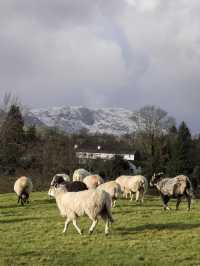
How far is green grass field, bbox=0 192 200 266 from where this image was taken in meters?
13.2

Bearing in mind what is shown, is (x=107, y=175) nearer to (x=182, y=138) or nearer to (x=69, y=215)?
(x=182, y=138)

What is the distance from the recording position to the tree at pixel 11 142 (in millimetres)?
64562

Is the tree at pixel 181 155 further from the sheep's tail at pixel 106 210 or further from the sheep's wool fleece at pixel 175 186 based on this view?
the sheep's tail at pixel 106 210

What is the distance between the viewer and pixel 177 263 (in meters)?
12.6

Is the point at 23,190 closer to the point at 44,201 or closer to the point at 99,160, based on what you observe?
the point at 44,201

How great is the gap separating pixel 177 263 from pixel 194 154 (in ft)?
220

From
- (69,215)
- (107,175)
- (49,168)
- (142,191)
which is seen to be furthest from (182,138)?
(69,215)

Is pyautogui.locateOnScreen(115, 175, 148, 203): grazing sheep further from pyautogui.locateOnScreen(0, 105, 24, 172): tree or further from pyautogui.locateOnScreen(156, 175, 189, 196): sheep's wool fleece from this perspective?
pyautogui.locateOnScreen(0, 105, 24, 172): tree

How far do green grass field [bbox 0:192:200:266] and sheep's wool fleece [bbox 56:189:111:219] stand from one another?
80 cm

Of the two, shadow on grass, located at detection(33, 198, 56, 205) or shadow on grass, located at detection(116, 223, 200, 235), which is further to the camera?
shadow on grass, located at detection(33, 198, 56, 205)

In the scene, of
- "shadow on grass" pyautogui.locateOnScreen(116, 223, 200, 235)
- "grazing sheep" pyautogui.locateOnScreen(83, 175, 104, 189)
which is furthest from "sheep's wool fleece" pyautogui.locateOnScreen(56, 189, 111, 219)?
"grazing sheep" pyautogui.locateOnScreen(83, 175, 104, 189)

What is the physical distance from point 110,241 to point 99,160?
6263cm

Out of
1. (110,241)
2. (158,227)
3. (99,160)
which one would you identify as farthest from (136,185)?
(99,160)

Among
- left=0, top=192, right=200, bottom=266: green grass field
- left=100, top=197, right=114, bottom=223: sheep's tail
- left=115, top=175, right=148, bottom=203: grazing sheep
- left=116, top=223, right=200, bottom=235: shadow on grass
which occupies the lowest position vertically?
left=0, top=192, right=200, bottom=266: green grass field
